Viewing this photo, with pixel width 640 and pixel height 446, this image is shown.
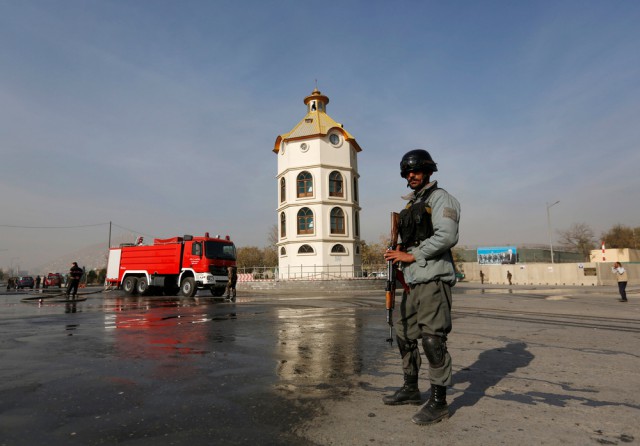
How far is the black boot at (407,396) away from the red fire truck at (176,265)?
16992mm

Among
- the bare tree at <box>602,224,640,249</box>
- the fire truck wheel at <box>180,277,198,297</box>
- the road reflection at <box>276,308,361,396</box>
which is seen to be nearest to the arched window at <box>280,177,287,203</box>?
the fire truck wheel at <box>180,277,198,297</box>

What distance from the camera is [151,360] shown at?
4.68 meters

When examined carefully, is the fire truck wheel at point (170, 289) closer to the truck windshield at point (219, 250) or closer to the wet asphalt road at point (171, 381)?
the truck windshield at point (219, 250)

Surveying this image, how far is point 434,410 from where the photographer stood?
9.04 ft

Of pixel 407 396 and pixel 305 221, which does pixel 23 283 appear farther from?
pixel 407 396

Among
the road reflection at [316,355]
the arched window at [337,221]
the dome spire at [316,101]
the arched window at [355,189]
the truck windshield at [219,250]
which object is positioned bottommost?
the road reflection at [316,355]

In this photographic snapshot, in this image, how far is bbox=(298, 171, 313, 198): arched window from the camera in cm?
3031

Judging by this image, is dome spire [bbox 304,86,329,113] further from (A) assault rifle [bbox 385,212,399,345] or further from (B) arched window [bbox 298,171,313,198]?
(A) assault rifle [bbox 385,212,399,345]

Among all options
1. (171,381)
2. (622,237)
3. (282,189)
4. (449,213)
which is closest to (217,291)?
(282,189)

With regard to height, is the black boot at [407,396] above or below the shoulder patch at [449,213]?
below

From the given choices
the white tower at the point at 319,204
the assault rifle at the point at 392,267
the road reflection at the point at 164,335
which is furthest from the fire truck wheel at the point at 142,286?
the assault rifle at the point at 392,267

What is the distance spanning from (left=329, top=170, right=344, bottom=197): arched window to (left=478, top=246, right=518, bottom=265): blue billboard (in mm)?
40446

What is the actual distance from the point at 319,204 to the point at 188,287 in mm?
12830

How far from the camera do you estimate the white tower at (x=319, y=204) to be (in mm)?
29594
